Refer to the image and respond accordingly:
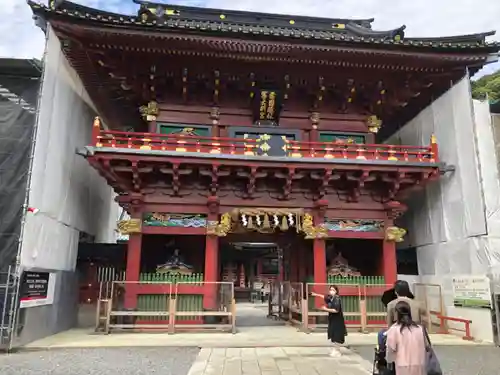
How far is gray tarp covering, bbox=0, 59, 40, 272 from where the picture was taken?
39.0 ft

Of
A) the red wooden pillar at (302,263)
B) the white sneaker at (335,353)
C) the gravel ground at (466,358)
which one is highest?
the red wooden pillar at (302,263)

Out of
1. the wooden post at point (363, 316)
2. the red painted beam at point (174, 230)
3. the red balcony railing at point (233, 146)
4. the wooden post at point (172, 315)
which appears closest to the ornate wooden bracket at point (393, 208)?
the red balcony railing at point (233, 146)

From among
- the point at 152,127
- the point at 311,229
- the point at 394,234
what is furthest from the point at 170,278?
the point at 394,234

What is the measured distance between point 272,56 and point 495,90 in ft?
93.2

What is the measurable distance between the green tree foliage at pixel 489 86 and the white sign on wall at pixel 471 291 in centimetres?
2331

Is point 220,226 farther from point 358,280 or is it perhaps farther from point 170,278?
point 358,280

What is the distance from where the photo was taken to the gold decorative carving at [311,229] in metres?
14.3

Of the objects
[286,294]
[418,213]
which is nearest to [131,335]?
[286,294]

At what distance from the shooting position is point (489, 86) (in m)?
34.2

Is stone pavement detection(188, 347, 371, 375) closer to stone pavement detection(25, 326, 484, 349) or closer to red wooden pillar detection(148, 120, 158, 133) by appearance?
stone pavement detection(25, 326, 484, 349)

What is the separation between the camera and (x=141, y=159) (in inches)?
515

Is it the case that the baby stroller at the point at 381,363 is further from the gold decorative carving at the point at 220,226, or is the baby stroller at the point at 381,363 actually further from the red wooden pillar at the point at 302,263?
the red wooden pillar at the point at 302,263

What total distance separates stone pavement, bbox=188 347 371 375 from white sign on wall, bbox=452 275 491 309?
5185mm

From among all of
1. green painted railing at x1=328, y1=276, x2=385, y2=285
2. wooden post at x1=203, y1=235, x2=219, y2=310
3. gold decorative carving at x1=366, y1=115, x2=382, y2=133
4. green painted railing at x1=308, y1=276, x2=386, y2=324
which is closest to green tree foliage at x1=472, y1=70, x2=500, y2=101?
gold decorative carving at x1=366, y1=115, x2=382, y2=133
